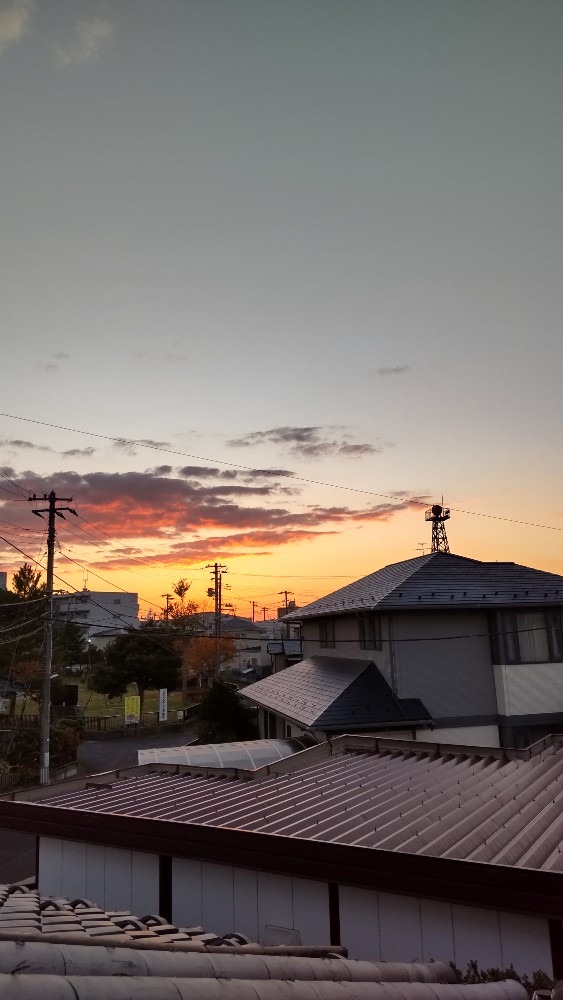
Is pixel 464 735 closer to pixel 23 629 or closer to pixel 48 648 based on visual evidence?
pixel 48 648

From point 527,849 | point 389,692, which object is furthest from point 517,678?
point 527,849

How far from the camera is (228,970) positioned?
3510mm

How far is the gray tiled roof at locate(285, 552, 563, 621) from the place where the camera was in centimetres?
2128

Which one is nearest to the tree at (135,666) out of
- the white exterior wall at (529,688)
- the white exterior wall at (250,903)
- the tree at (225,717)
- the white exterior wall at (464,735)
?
the tree at (225,717)

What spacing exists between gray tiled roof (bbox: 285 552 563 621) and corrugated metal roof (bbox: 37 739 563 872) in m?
8.95

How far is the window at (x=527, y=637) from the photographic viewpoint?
71.1 feet

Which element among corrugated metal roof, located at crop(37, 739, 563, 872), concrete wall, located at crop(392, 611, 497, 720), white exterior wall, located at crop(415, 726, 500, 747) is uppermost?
→ concrete wall, located at crop(392, 611, 497, 720)

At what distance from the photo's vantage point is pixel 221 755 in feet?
54.6

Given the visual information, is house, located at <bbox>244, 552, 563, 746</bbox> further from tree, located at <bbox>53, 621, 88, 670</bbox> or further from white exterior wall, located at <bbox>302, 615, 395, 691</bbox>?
tree, located at <bbox>53, 621, 88, 670</bbox>

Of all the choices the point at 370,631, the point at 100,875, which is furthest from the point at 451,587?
the point at 100,875

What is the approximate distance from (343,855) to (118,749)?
35278 mm

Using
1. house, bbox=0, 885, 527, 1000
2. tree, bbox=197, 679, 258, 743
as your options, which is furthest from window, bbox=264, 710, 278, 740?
house, bbox=0, 885, 527, 1000

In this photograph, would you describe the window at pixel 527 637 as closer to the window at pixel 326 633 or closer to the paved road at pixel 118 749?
the window at pixel 326 633

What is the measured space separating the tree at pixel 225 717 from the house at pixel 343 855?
2356cm
